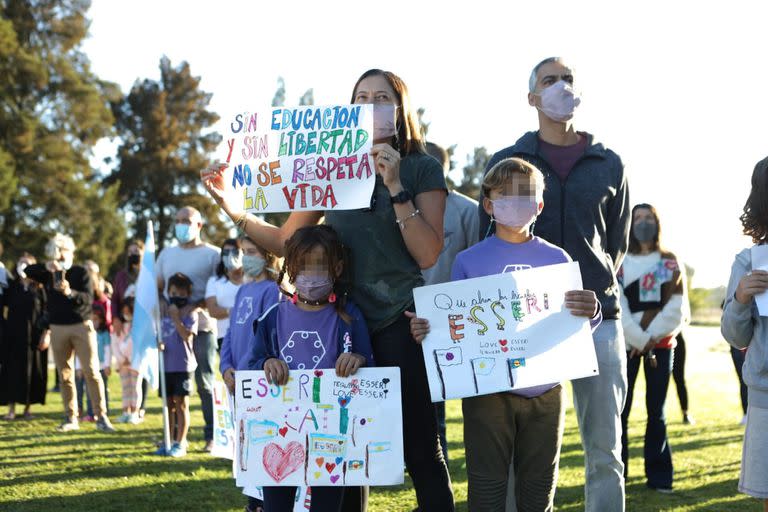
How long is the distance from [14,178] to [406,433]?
36.4 m

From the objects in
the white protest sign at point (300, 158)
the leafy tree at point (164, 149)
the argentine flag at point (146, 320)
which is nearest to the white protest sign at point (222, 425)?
the argentine flag at point (146, 320)

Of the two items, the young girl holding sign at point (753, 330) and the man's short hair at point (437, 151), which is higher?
the man's short hair at point (437, 151)

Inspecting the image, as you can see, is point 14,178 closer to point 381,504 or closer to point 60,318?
point 60,318

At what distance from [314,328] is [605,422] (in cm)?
154

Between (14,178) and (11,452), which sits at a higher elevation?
(14,178)

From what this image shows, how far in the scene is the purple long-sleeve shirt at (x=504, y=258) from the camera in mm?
3979

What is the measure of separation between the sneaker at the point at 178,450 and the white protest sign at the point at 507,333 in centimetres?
546

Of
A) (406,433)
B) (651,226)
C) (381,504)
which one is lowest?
(381,504)

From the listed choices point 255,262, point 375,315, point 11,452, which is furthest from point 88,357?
point 375,315

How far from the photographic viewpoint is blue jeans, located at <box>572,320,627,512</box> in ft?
14.2

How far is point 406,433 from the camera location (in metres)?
3.85

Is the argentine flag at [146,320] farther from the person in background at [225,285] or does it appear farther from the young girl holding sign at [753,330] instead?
the young girl holding sign at [753,330]

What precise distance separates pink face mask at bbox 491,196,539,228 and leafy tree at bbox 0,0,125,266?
118 ft

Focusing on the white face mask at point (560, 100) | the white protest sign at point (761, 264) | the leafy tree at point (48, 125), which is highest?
the leafy tree at point (48, 125)
